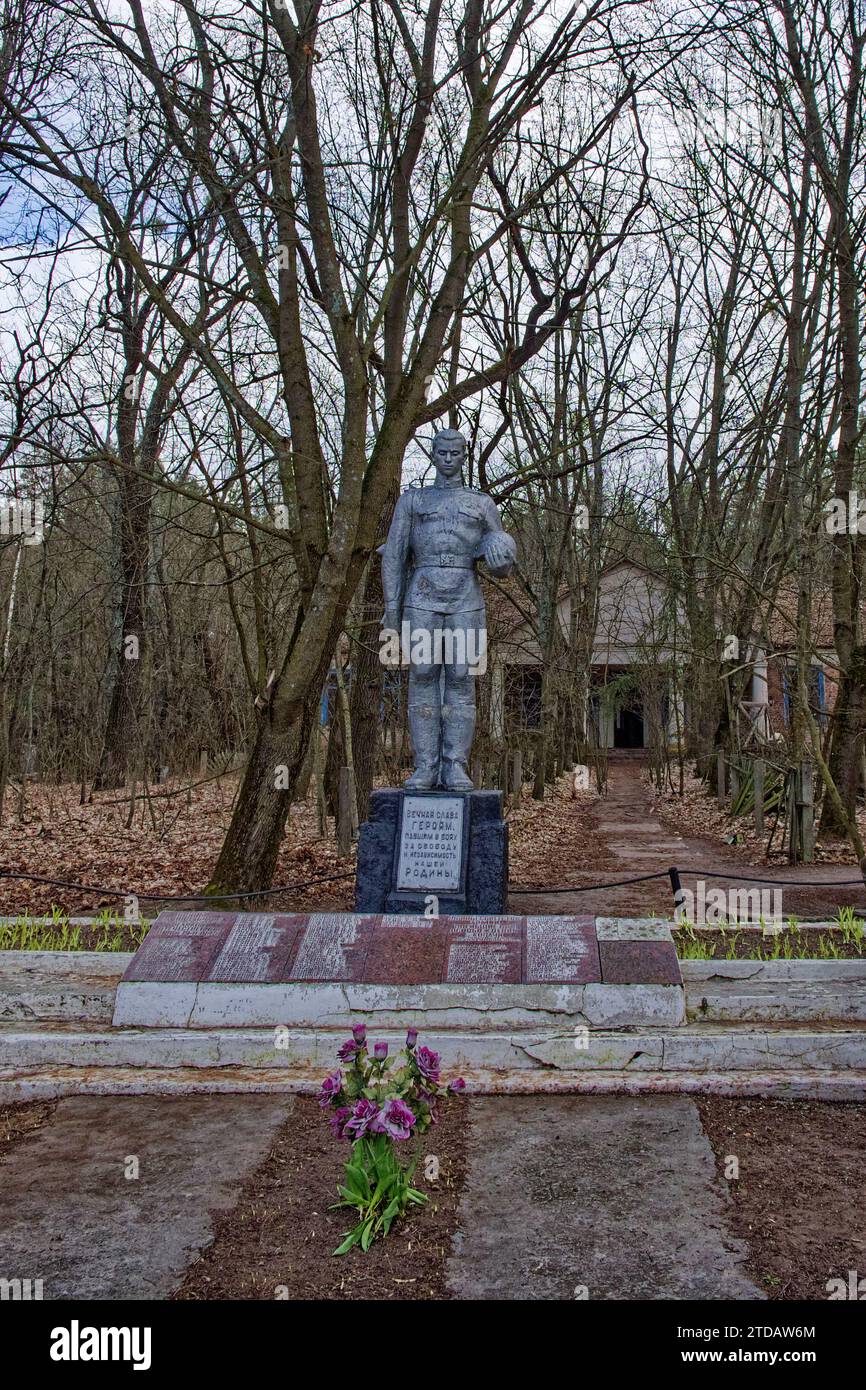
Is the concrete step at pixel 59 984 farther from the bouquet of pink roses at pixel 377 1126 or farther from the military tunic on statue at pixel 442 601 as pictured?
the bouquet of pink roses at pixel 377 1126

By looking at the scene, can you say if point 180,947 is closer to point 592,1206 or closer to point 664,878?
point 592,1206

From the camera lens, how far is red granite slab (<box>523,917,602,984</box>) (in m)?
5.89

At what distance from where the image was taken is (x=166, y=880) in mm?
10867

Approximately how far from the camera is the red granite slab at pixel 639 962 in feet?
19.1

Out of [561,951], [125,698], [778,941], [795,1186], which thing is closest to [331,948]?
[561,951]

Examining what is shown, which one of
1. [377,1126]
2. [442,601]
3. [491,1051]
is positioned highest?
[442,601]

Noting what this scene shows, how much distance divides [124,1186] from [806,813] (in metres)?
9.53

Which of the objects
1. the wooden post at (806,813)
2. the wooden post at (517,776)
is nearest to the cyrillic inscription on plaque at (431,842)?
the wooden post at (806,813)

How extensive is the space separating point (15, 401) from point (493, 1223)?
292 inches

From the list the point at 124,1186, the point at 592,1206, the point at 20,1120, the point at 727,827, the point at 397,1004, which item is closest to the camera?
the point at 592,1206

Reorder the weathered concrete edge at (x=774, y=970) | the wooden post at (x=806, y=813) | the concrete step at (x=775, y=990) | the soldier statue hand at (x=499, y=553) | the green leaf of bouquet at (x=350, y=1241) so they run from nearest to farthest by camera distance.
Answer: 1. the green leaf of bouquet at (x=350, y=1241)
2. the concrete step at (x=775, y=990)
3. the weathered concrete edge at (x=774, y=970)
4. the soldier statue hand at (x=499, y=553)
5. the wooden post at (x=806, y=813)

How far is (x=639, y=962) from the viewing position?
594cm

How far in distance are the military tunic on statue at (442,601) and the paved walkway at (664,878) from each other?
4.63ft

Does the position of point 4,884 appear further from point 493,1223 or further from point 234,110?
point 493,1223
